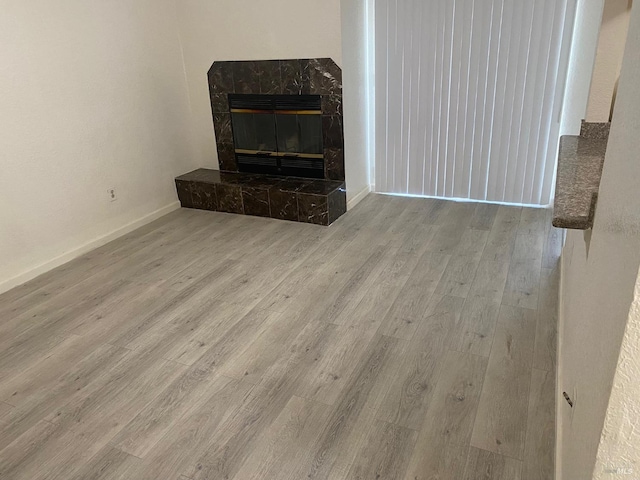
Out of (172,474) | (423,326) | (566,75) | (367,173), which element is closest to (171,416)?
(172,474)

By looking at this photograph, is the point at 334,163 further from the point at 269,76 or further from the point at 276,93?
the point at 269,76

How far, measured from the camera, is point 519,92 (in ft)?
13.1

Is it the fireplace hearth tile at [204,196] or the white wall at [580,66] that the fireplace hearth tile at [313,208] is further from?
the white wall at [580,66]

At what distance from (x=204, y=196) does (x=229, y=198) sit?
30cm

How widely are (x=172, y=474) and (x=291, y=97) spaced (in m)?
3.29

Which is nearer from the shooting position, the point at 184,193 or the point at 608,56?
the point at 608,56

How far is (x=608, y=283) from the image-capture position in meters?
1.10

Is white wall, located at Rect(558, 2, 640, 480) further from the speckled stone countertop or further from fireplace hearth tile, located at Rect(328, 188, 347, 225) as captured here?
fireplace hearth tile, located at Rect(328, 188, 347, 225)

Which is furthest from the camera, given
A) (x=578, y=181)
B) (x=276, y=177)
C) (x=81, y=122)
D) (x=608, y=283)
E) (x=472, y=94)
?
(x=276, y=177)

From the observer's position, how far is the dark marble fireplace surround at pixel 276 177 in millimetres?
4051

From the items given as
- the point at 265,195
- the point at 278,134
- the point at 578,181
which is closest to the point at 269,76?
the point at 278,134

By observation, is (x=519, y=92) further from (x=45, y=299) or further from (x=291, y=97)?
(x=45, y=299)

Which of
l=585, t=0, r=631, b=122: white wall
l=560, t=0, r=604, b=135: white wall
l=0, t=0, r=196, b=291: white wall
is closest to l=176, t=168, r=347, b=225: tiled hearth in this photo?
l=0, t=0, r=196, b=291: white wall

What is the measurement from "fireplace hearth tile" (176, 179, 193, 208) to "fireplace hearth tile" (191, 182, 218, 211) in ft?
0.15
